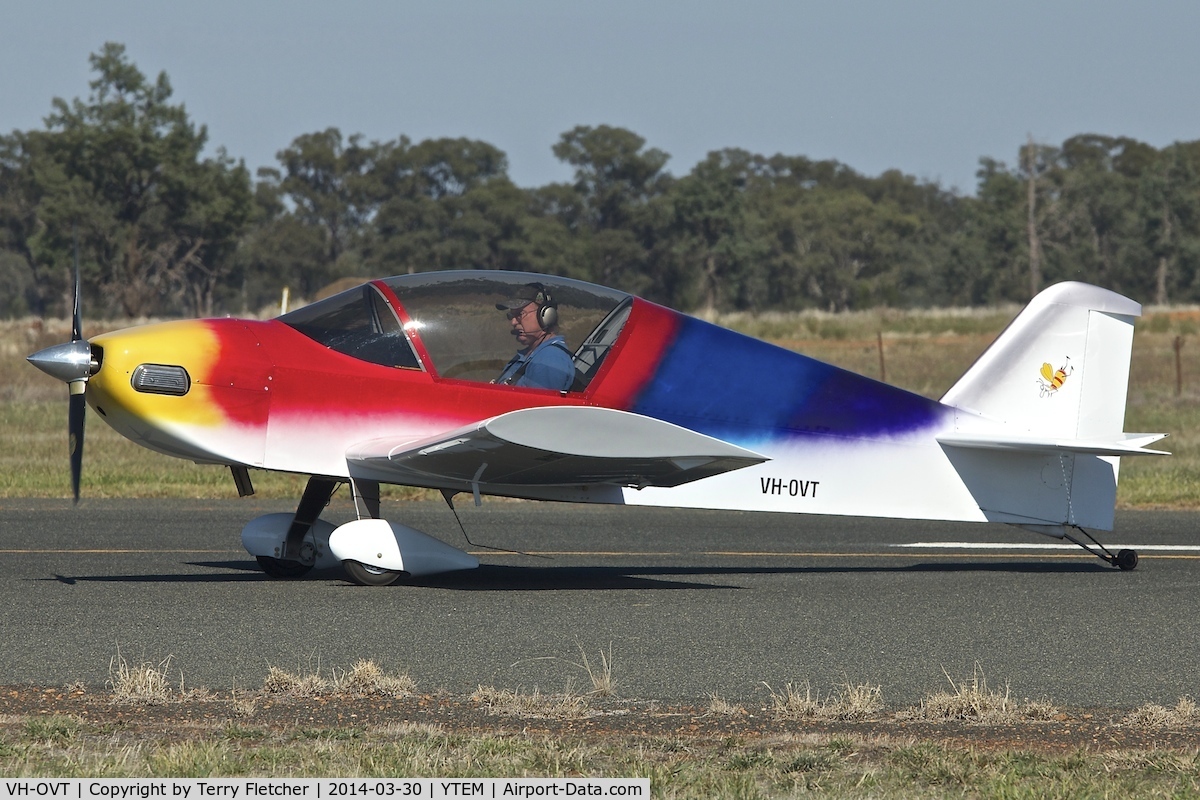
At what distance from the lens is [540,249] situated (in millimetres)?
73375

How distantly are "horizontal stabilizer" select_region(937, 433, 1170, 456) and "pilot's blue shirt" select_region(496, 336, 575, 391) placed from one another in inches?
111

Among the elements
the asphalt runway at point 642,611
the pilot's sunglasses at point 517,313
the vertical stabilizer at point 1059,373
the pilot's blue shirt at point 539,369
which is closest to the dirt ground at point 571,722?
the asphalt runway at point 642,611

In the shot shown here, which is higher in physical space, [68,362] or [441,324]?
[441,324]

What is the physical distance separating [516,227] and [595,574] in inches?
2617

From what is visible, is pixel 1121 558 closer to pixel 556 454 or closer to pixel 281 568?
pixel 556 454

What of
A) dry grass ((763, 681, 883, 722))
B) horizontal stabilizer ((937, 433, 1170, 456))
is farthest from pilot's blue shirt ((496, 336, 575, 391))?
dry grass ((763, 681, 883, 722))

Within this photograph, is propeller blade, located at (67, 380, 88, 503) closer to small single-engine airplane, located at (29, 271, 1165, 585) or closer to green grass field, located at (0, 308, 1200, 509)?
small single-engine airplane, located at (29, 271, 1165, 585)

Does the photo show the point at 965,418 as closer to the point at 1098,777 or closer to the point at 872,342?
the point at 1098,777

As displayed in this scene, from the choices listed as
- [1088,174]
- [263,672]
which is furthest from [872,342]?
[1088,174]

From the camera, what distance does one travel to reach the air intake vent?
820 cm

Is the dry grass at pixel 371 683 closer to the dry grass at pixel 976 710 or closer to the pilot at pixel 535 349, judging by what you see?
the dry grass at pixel 976 710

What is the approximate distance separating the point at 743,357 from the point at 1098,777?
195 inches

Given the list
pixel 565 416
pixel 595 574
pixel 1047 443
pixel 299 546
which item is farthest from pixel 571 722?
pixel 1047 443

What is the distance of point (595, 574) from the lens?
32.8 feet
